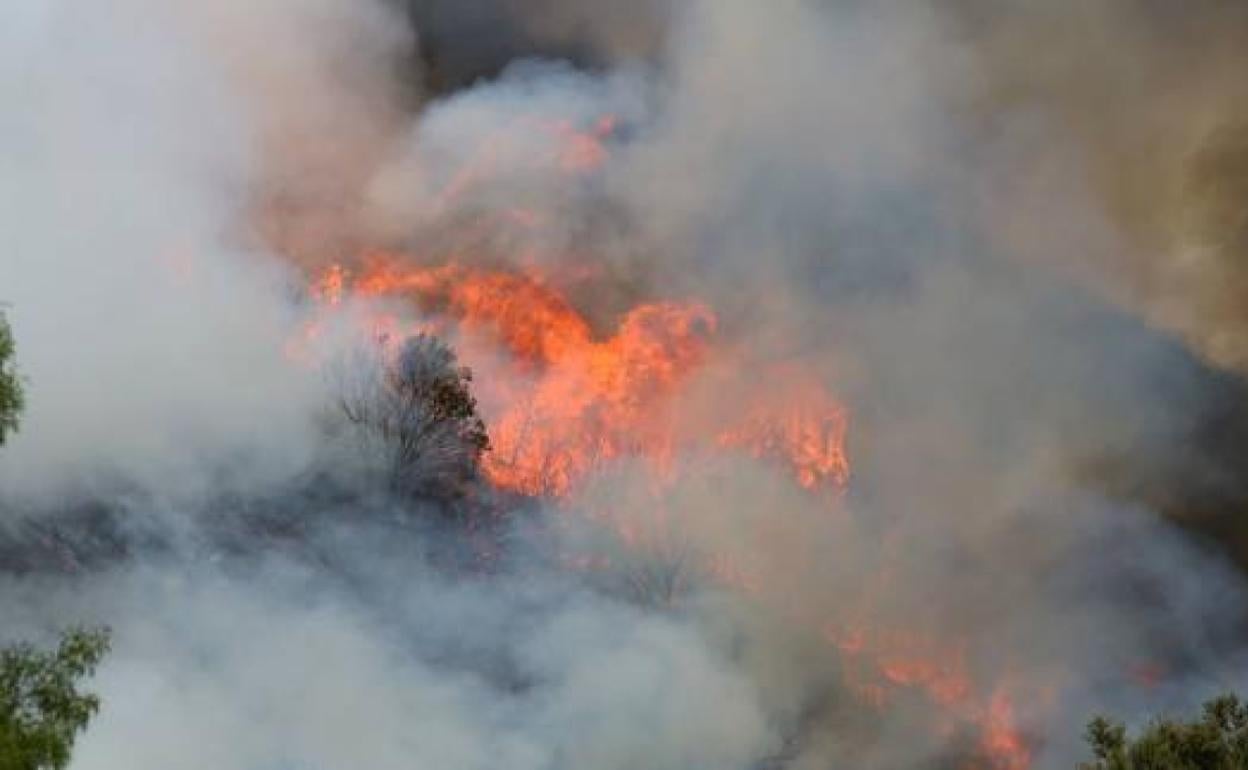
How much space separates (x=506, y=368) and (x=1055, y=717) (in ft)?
130

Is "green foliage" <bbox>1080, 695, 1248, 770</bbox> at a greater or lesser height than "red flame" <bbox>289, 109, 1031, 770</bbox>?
lesser

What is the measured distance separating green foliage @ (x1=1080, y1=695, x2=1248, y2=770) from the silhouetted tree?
152ft

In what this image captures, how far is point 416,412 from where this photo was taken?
2859 inches

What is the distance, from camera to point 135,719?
4491cm

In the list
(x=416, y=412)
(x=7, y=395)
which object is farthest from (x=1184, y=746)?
(x=416, y=412)

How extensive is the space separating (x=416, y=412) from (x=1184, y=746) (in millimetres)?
48917

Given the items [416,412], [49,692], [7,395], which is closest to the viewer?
[7,395]

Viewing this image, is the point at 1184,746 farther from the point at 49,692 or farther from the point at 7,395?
the point at 7,395

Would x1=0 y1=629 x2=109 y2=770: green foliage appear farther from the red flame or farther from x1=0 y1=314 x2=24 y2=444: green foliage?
the red flame

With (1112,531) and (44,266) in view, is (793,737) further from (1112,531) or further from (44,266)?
(44,266)

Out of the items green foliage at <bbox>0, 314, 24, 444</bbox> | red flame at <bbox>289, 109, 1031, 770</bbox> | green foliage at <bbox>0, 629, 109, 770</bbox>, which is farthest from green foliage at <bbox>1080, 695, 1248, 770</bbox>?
red flame at <bbox>289, 109, 1031, 770</bbox>

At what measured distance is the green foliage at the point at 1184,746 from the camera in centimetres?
3169

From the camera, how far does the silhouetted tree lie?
72625 millimetres

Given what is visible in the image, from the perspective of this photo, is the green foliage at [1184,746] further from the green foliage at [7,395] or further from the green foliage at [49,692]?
the green foliage at [7,395]
